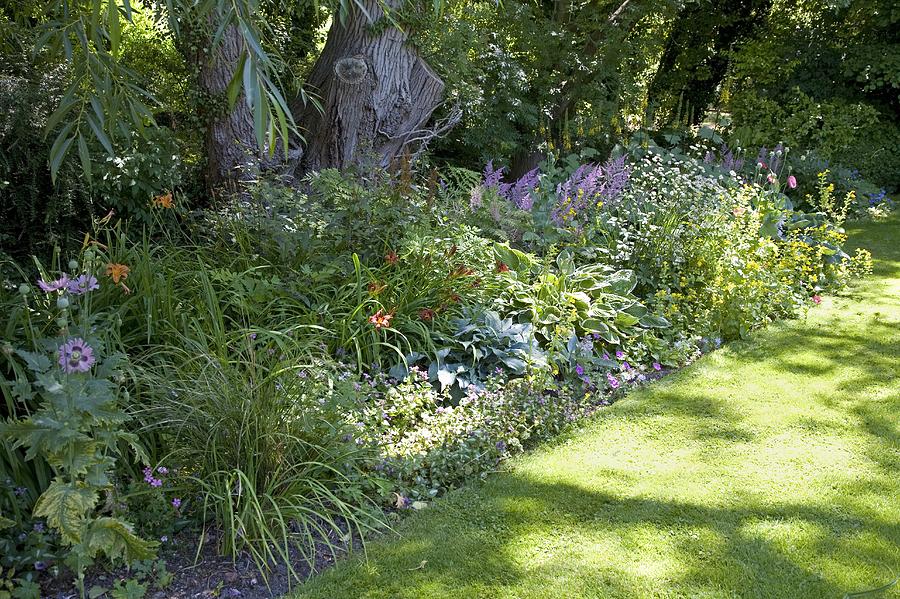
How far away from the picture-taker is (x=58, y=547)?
262cm

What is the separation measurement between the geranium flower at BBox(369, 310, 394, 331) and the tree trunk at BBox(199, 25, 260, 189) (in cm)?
229

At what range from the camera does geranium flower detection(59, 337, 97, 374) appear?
7.04 ft

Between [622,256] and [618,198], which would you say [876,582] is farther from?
[618,198]

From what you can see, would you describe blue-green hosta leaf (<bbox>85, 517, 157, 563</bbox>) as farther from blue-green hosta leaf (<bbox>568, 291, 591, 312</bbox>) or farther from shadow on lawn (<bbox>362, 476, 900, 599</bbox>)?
blue-green hosta leaf (<bbox>568, 291, 591, 312</bbox>)

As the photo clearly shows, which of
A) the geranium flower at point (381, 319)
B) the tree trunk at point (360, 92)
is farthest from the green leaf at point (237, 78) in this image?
the tree trunk at point (360, 92)

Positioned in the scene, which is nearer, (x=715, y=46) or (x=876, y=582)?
(x=876, y=582)

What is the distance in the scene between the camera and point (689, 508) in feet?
10.4

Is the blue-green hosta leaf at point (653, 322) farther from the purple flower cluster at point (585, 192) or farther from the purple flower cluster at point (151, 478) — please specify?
the purple flower cluster at point (151, 478)

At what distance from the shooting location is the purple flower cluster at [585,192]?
18.2 ft

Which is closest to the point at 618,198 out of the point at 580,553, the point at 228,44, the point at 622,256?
the point at 622,256

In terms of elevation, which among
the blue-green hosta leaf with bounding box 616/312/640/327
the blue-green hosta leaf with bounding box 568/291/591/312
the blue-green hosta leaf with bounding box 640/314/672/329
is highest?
the blue-green hosta leaf with bounding box 568/291/591/312

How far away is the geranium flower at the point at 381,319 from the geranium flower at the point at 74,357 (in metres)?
1.75

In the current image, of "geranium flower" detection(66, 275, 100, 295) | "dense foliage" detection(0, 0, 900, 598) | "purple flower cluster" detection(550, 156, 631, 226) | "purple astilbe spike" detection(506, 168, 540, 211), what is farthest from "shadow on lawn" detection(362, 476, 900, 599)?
"purple astilbe spike" detection(506, 168, 540, 211)

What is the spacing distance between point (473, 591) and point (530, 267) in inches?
103
